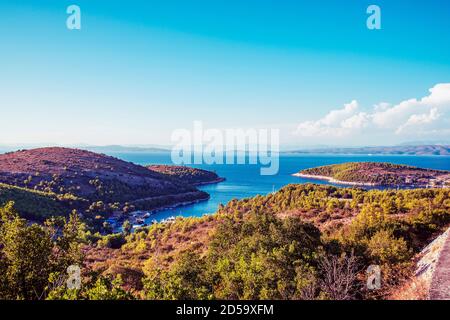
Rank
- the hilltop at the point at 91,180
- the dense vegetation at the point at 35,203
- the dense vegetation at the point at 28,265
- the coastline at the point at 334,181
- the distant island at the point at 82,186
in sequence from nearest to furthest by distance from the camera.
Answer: the dense vegetation at the point at 28,265 → the dense vegetation at the point at 35,203 → the distant island at the point at 82,186 → the hilltop at the point at 91,180 → the coastline at the point at 334,181

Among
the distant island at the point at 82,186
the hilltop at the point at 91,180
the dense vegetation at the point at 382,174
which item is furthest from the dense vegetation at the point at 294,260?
the dense vegetation at the point at 382,174

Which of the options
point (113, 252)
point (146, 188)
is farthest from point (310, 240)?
point (146, 188)

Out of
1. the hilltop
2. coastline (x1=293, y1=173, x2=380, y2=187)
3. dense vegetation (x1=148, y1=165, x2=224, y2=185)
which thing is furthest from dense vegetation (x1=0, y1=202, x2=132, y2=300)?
dense vegetation (x1=148, y1=165, x2=224, y2=185)

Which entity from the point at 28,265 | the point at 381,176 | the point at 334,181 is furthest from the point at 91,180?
the point at 381,176

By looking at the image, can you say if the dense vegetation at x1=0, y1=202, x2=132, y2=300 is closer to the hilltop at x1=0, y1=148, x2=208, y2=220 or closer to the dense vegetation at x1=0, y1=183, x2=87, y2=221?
the dense vegetation at x1=0, y1=183, x2=87, y2=221

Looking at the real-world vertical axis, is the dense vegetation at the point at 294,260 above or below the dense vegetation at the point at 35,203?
above

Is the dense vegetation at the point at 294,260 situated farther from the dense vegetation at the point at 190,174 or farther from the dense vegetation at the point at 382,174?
the dense vegetation at the point at 190,174
